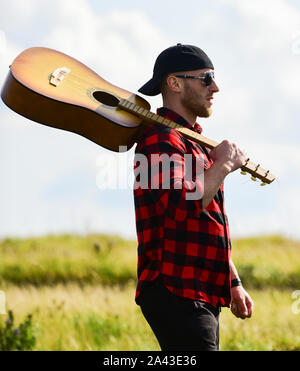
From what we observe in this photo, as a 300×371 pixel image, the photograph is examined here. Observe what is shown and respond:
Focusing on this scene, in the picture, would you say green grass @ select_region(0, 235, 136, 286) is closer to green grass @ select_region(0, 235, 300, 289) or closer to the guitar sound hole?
green grass @ select_region(0, 235, 300, 289)

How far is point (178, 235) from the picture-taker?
3320mm

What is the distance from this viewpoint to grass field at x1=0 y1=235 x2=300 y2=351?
6.33 meters

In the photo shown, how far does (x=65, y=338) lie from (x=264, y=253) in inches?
239

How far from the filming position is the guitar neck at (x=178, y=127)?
3555 millimetres

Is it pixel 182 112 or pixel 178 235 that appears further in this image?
pixel 182 112

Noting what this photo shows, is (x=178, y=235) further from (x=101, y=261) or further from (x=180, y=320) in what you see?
(x=101, y=261)

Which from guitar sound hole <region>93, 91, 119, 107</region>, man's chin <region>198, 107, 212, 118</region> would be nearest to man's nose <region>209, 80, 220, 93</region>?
man's chin <region>198, 107, 212, 118</region>

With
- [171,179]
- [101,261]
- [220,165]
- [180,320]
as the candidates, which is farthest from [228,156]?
[101,261]

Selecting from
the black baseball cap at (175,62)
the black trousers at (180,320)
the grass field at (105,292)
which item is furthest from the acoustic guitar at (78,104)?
the grass field at (105,292)

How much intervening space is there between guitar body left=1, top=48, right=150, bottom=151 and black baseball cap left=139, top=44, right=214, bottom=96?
5.4 inches

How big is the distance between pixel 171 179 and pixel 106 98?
3.26 feet

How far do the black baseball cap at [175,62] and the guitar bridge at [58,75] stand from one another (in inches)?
21.0
